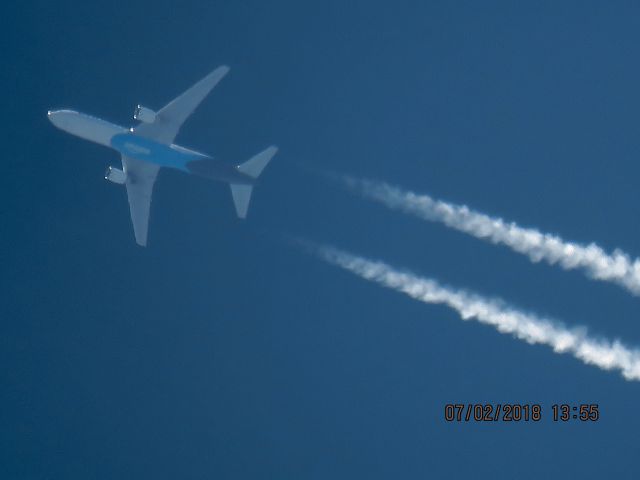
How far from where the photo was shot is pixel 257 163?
163 feet

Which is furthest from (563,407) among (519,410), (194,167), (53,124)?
(53,124)

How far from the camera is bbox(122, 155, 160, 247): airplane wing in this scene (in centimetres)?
5503

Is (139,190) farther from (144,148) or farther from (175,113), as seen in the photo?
(175,113)

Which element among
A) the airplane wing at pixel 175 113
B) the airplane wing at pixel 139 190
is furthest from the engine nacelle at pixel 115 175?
the airplane wing at pixel 139 190

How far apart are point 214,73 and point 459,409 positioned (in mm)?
26737

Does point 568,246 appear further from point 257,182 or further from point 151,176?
point 151,176

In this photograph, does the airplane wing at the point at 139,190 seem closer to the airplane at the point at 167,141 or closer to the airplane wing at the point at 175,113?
the airplane at the point at 167,141

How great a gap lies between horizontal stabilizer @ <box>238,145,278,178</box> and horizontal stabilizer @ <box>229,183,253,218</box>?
1.69m

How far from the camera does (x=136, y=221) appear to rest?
55.8 m

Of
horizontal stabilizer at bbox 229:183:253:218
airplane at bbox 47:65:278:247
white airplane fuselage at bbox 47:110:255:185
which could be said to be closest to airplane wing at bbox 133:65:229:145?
airplane at bbox 47:65:278:247

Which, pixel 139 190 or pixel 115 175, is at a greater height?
pixel 139 190

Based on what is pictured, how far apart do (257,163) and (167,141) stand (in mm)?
7152

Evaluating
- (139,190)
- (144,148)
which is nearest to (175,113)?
(144,148)

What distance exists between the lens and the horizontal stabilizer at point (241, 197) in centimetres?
5125
